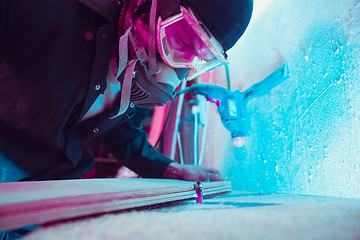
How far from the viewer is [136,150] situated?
3.86ft

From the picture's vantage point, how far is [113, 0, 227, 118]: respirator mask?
720 mm

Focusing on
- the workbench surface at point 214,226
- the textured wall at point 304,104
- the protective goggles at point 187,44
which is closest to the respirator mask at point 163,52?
the protective goggles at point 187,44

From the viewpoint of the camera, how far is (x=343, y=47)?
0.66 m

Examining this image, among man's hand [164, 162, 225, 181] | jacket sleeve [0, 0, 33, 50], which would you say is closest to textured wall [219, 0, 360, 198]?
man's hand [164, 162, 225, 181]

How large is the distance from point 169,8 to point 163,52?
0.46 ft

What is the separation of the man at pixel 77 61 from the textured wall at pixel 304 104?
23cm

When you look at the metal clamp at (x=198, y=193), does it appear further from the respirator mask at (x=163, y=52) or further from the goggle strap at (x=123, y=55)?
the goggle strap at (x=123, y=55)

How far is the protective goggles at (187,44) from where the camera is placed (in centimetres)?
70

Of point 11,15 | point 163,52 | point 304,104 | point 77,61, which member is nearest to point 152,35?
point 163,52

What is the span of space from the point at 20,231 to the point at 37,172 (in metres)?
0.77

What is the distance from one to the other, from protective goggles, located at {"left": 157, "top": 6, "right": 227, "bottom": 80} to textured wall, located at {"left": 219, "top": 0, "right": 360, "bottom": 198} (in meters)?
0.28

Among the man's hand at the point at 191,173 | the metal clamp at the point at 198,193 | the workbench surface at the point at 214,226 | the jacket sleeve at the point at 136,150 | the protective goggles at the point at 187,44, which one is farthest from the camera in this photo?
the jacket sleeve at the point at 136,150

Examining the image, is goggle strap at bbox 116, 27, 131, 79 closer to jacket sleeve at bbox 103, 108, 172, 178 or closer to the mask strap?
the mask strap

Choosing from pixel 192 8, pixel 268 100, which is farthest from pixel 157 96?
pixel 268 100
